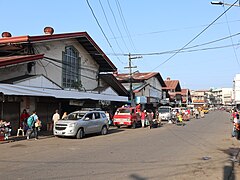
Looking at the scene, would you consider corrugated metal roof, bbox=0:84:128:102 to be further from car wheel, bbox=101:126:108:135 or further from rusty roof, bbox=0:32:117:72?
rusty roof, bbox=0:32:117:72

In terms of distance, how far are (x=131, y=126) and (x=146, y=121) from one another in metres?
2.81

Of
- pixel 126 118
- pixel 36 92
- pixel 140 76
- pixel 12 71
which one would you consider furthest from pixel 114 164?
pixel 140 76

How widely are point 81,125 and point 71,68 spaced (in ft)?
35.3

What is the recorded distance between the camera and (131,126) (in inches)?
1099

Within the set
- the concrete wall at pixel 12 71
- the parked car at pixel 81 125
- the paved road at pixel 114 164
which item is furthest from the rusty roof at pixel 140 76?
the paved road at pixel 114 164

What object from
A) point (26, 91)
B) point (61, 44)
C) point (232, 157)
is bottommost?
point (232, 157)

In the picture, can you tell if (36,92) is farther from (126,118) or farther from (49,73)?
(126,118)

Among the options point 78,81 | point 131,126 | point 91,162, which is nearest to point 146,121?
point 131,126

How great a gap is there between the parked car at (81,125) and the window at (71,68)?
753 cm

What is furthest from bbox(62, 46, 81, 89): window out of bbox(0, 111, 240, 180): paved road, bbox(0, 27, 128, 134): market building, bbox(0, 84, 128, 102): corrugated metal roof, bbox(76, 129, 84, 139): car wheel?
bbox(0, 111, 240, 180): paved road

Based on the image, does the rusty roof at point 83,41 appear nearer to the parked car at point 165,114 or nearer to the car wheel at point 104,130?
the car wheel at point 104,130

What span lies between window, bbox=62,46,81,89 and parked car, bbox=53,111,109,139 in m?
7.53

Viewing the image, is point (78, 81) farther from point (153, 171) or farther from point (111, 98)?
point (153, 171)

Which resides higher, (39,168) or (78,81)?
(78,81)
